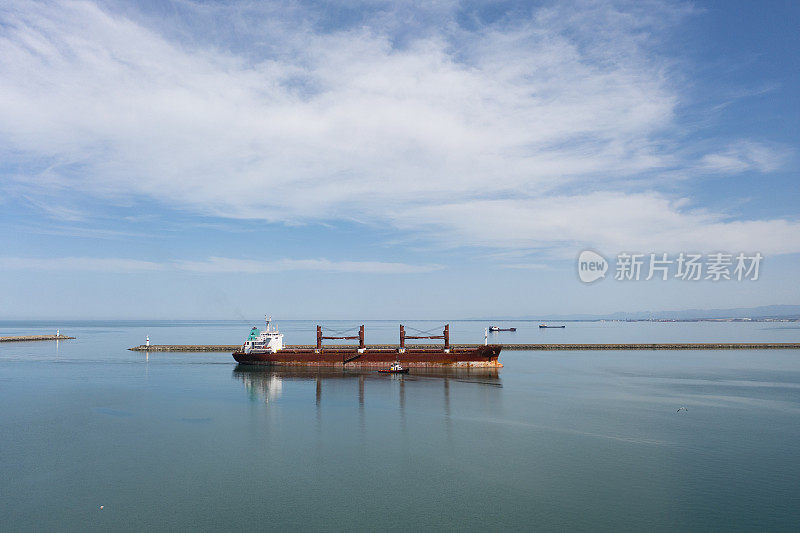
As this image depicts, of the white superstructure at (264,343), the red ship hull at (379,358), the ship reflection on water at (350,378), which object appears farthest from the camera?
the white superstructure at (264,343)

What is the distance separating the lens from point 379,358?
68125 mm

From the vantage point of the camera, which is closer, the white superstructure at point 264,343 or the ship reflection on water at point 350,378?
the ship reflection on water at point 350,378

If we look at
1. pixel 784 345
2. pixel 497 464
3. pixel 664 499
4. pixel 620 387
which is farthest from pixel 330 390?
pixel 784 345

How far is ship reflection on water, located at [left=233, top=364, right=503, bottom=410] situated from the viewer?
49031 millimetres

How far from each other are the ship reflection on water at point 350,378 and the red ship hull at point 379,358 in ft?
2.96

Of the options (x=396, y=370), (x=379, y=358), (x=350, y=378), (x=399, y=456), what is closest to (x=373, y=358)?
(x=379, y=358)

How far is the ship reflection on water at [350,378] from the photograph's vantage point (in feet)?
161

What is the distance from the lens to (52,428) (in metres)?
32.1

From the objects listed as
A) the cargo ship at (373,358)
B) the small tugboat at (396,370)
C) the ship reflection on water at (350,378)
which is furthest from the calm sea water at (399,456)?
the cargo ship at (373,358)

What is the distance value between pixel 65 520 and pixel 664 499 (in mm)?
24676

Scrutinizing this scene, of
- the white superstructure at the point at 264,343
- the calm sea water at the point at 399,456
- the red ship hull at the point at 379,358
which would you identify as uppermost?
the white superstructure at the point at 264,343

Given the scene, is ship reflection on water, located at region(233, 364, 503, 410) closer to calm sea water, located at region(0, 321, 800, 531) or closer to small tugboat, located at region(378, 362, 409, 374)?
small tugboat, located at region(378, 362, 409, 374)

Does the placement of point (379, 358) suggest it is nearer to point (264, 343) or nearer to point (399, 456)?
point (264, 343)

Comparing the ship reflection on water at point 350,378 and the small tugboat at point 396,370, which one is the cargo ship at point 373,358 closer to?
the ship reflection on water at point 350,378
